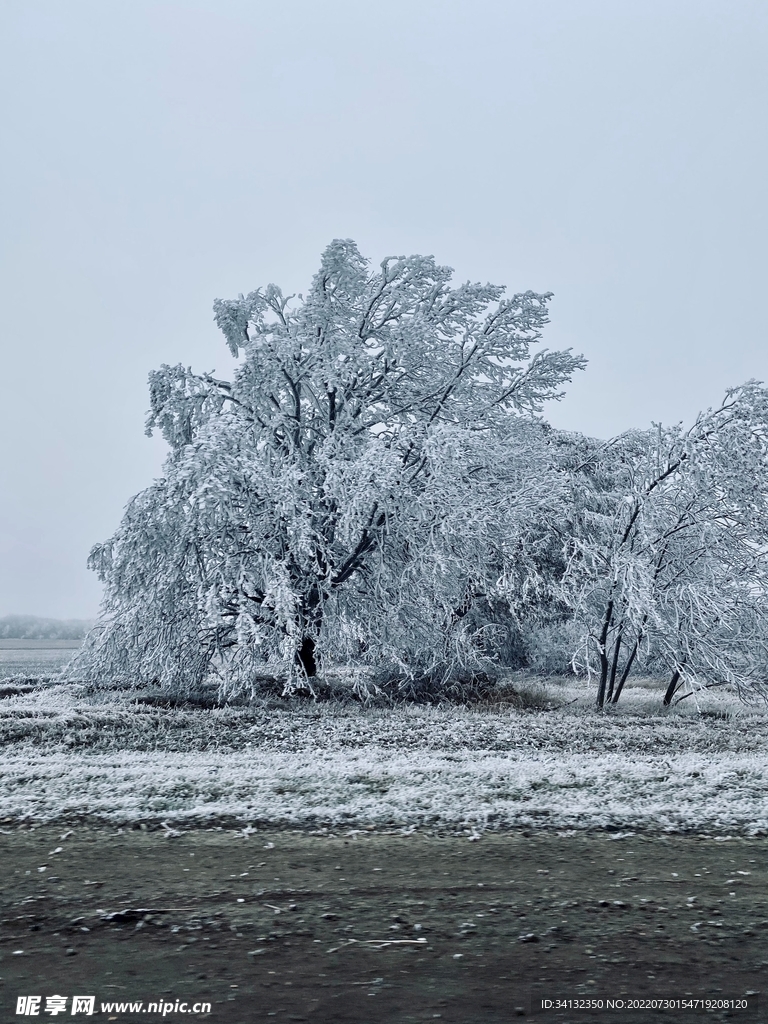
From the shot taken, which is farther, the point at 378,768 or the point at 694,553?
the point at 694,553

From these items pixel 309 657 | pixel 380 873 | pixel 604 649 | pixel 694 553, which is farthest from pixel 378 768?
pixel 694 553

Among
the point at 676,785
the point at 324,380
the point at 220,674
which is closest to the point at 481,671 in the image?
the point at 220,674

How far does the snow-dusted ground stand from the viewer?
733 cm

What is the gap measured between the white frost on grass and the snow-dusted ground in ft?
0.07

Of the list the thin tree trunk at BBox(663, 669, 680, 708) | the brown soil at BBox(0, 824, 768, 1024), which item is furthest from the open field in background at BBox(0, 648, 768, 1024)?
the thin tree trunk at BBox(663, 669, 680, 708)

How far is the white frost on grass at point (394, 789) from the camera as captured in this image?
7.23m

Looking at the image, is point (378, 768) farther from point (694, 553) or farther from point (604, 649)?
point (694, 553)

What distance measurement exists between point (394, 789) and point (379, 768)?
102 cm

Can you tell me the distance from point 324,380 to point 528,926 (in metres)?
14.4

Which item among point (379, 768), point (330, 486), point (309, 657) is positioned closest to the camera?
point (379, 768)

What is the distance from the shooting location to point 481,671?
19.0 meters

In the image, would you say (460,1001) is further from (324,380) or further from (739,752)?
(324,380)

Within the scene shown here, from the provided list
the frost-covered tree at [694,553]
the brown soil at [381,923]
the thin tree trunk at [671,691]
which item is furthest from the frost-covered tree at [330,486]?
the brown soil at [381,923]

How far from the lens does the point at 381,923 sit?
4660 mm
